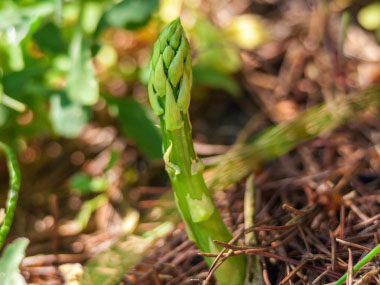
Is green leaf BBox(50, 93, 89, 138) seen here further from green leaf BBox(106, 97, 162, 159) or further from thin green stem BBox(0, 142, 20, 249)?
thin green stem BBox(0, 142, 20, 249)

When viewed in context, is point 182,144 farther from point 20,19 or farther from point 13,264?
point 20,19

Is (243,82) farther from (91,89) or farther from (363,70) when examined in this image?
(91,89)

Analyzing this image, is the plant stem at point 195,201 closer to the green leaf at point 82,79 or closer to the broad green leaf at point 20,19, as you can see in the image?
the green leaf at point 82,79

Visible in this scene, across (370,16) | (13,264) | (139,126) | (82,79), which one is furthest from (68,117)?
(370,16)

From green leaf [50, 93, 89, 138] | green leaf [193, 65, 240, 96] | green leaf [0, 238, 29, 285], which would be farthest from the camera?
green leaf [193, 65, 240, 96]

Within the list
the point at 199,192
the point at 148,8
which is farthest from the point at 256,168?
the point at 148,8

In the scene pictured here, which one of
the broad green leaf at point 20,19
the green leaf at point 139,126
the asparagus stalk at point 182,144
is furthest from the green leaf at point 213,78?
the asparagus stalk at point 182,144

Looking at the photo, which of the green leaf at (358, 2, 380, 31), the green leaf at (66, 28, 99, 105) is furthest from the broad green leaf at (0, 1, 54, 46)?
the green leaf at (358, 2, 380, 31)
